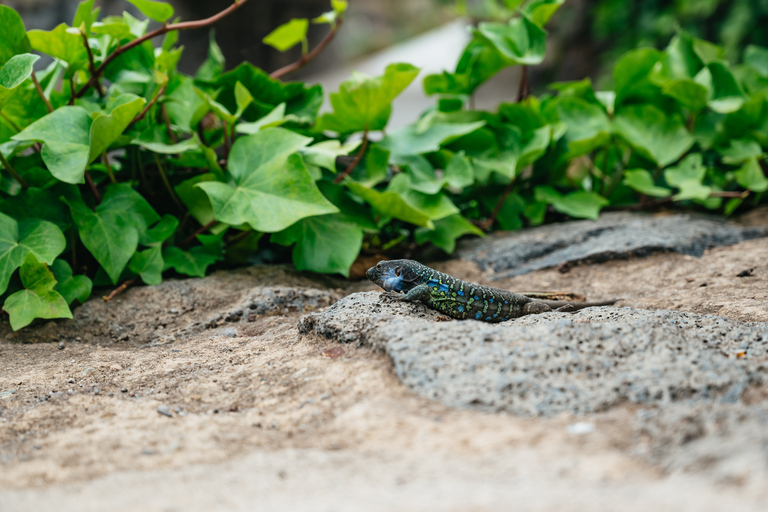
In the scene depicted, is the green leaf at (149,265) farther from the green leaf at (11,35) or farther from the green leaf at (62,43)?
the green leaf at (11,35)

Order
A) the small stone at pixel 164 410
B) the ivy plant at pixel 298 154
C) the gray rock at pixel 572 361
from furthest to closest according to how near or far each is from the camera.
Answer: the ivy plant at pixel 298 154
the small stone at pixel 164 410
the gray rock at pixel 572 361

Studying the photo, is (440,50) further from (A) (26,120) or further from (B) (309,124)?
(A) (26,120)

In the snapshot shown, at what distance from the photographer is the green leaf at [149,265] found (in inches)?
122

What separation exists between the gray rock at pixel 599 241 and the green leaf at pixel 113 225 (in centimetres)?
201

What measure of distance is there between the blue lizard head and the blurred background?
109 inches


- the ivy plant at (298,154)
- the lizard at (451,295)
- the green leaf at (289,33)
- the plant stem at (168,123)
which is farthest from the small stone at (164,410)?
the green leaf at (289,33)

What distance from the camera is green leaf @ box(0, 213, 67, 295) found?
2697 mm

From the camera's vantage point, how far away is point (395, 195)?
3.22 m

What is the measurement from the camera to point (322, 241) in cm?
333

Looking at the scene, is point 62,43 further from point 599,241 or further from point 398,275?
point 599,241

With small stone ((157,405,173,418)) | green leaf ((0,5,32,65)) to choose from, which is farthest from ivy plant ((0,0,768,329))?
small stone ((157,405,173,418))

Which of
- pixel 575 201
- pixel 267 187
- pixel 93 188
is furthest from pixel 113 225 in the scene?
pixel 575 201

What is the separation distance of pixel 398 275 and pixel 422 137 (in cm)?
154

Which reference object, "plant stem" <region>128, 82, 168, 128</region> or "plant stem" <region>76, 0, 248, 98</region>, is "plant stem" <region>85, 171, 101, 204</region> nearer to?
"plant stem" <region>128, 82, 168, 128</region>
